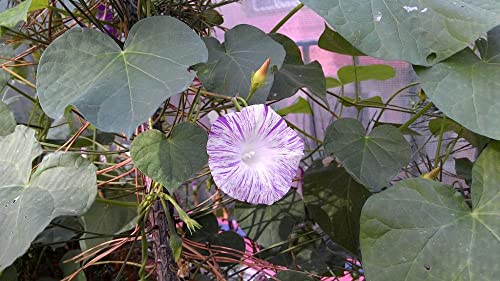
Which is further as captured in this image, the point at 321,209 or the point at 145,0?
the point at 321,209

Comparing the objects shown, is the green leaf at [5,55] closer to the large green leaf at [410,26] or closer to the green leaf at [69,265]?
the green leaf at [69,265]

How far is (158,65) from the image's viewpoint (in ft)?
1.55

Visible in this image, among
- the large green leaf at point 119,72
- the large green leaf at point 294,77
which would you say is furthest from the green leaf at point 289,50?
the large green leaf at point 119,72

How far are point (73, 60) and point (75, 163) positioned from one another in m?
0.10

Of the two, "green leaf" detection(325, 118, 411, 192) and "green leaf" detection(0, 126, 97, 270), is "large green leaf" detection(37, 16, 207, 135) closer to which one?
"green leaf" detection(0, 126, 97, 270)

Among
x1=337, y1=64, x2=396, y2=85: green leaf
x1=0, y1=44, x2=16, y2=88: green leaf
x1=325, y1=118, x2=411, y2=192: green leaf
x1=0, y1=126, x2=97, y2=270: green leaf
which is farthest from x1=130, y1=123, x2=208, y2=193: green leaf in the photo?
x1=337, y1=64, x2=396, y2=85: green leaf

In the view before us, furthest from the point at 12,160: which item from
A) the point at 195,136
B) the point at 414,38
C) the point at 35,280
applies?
the point at 414,38

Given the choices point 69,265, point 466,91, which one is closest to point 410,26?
point 466,91

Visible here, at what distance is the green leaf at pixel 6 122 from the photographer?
62 cm

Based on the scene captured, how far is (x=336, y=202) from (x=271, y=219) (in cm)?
10

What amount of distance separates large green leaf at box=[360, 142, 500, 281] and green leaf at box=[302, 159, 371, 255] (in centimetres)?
14

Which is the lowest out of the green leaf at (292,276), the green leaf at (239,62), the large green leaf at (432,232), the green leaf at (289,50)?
the green leaf at (292,276)

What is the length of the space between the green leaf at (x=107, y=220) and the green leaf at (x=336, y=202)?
240 mm

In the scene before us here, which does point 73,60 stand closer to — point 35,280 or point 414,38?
point 414,38
